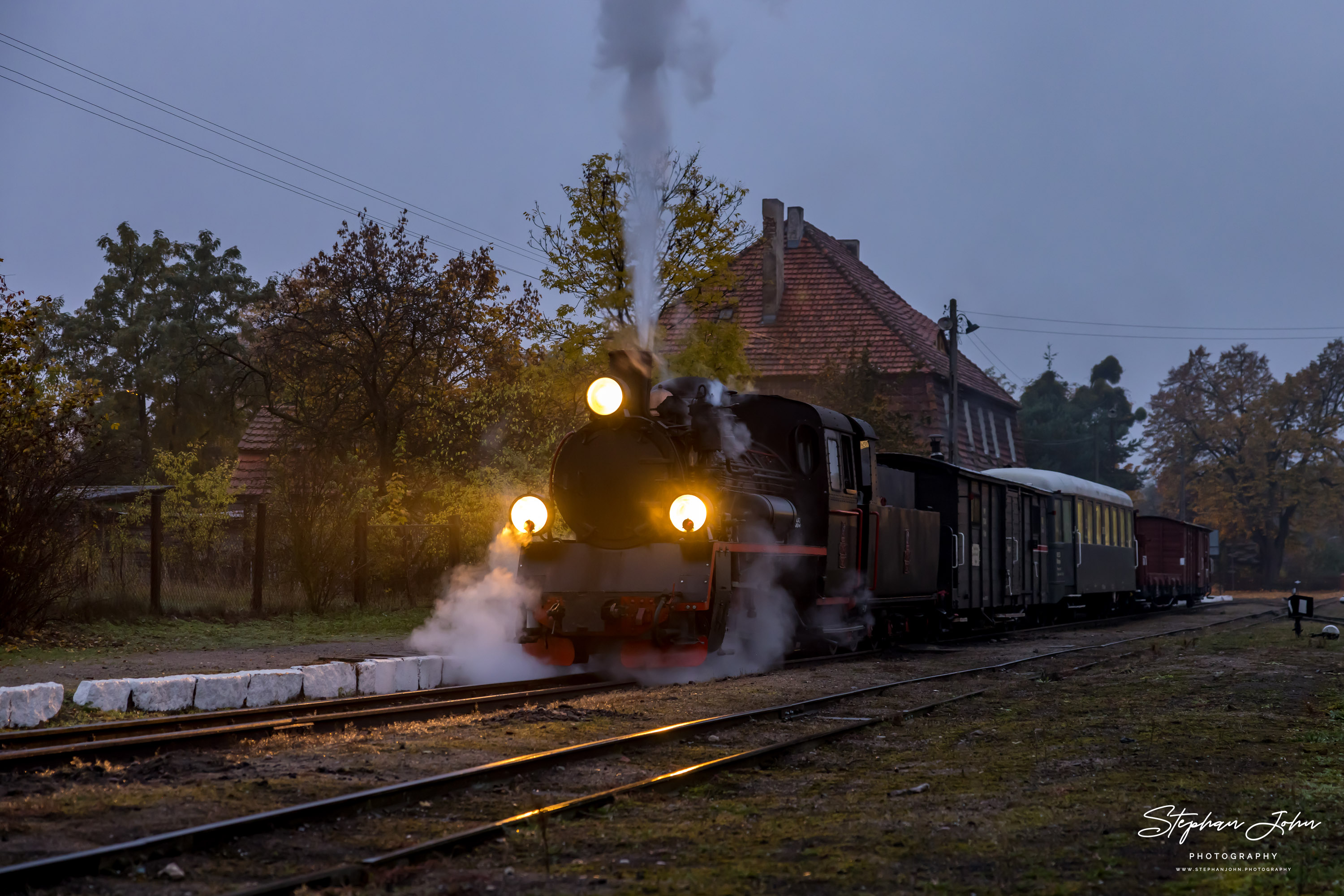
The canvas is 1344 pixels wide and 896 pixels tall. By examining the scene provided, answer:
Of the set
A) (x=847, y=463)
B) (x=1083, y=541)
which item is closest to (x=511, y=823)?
(x=847, y=463)

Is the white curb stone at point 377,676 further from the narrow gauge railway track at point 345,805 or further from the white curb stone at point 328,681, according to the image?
the narrow gauge railway track at point 345,805

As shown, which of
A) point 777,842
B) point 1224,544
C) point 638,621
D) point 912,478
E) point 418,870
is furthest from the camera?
point 1224,544

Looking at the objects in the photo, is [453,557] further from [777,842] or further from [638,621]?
[777,842]

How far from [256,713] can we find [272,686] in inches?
38.9

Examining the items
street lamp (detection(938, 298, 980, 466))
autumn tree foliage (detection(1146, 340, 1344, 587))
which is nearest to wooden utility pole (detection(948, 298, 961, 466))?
street lamp (detection(938, 298, 980, 466))

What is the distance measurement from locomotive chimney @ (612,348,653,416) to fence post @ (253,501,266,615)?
8677 millimetres

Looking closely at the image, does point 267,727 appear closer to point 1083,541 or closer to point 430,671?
point 430,671

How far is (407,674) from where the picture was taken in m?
12.1

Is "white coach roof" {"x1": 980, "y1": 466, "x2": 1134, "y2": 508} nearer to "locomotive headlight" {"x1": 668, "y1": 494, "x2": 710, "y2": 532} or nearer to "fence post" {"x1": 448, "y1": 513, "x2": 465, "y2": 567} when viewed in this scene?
"fence post" {"x1": 448, "y1": 513, "x2": 465, "y2": 567}

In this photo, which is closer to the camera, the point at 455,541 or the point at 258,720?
the point at 258,720

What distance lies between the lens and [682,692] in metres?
11.6

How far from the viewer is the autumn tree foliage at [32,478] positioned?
14.4 metres

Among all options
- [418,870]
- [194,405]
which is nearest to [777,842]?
[418,870]

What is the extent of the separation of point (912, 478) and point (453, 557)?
28.6 ft
